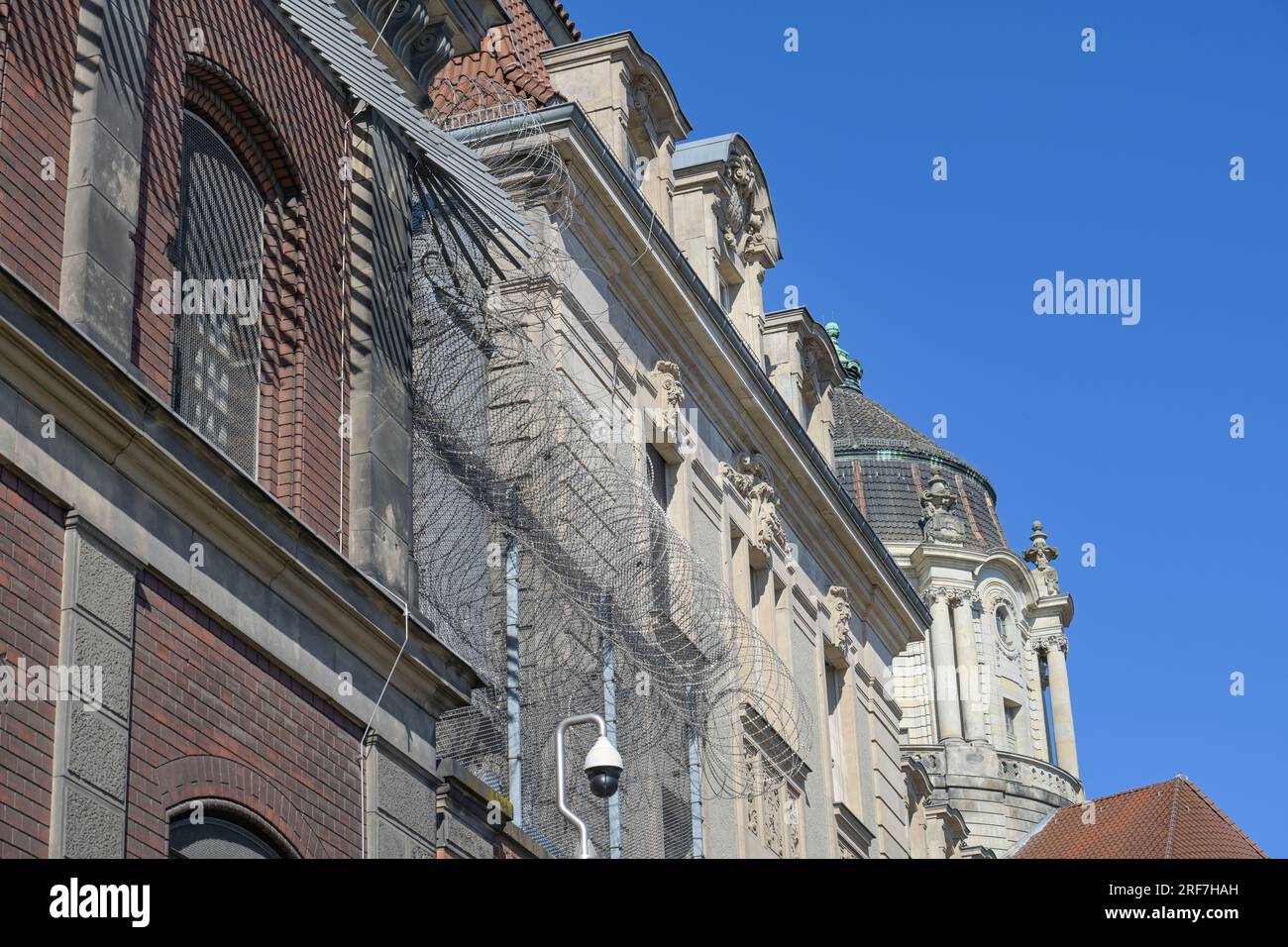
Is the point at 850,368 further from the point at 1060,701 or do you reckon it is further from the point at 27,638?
the point at 27,638

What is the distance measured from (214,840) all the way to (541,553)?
807cm

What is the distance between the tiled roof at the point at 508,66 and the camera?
2659 cm

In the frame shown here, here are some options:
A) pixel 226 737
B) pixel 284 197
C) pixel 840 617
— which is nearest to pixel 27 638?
pixel 226 737

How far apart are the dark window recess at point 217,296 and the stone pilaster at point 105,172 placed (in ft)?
3.17

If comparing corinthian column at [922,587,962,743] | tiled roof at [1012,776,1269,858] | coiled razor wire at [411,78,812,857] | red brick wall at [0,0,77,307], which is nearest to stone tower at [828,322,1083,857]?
corinthian column at [922,587,962,743]

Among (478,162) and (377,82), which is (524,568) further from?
(377,82)

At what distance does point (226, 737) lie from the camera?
1421 cm

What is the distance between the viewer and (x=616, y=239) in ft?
87.8

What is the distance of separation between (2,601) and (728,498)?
59.3 feet

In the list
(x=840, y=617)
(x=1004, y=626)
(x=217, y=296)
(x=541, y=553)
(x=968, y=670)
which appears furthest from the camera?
(x=1004, y=626)

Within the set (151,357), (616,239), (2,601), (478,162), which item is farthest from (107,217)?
(616,239)

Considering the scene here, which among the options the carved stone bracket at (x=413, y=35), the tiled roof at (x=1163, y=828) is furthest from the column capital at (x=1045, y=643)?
the carved stone bracket at (x=413, y=35)

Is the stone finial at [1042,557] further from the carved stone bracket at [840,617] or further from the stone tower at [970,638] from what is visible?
the carved stone bracket at [840,617]

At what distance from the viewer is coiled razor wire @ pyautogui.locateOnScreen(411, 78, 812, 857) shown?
66.7 feet
